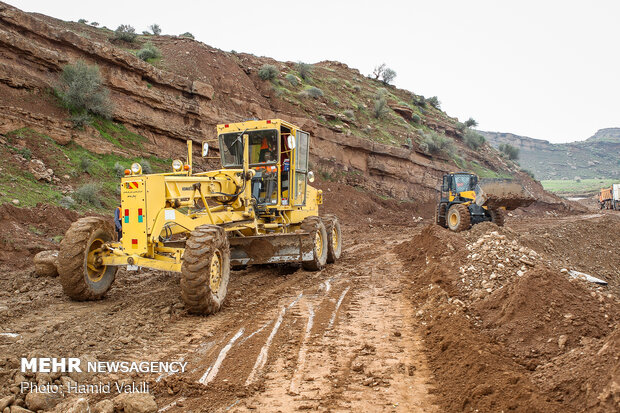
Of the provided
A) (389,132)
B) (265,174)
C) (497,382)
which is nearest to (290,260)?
(265,174)

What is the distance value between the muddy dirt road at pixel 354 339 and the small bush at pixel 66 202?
178 inches

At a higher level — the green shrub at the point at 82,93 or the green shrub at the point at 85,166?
the green shrub at the point at 82,93

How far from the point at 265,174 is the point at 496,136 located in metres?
143

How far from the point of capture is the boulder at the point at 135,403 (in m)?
3.68

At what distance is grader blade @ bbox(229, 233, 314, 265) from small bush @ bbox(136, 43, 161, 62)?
61.7 ft

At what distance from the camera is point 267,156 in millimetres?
10211

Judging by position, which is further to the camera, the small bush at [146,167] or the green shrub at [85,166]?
the small bush at [146,167]

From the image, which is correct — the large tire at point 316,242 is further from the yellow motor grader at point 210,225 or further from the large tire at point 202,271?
the large tire at point 202,271

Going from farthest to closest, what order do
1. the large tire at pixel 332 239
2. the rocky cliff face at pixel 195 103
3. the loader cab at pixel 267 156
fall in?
1. the rocky cliff face at pixel 195 103
2. the large tire at pixel 332 239
3. the loader cab at pixel 267 156

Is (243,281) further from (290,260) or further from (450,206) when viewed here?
(450,206)

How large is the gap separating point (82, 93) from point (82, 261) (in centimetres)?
1316

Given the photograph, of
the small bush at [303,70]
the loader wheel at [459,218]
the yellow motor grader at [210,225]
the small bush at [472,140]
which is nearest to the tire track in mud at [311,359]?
the yellow motor grader at [210,225]

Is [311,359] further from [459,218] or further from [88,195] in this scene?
[459,218]

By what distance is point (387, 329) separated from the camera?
20.1 ft
